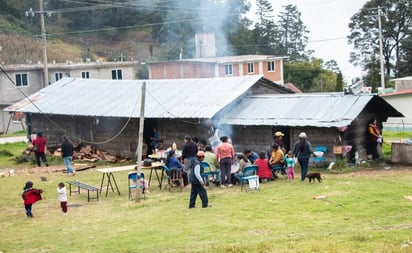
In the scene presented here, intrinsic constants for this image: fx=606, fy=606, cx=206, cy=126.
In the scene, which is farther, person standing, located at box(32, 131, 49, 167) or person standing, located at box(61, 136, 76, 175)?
person standing, located at box(32, 131, 49, 167)

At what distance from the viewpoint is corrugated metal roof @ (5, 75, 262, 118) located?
26344 mm

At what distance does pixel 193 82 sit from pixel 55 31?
52284 millimetres

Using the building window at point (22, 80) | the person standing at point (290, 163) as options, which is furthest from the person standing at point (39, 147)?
the building window at point (22, 80)

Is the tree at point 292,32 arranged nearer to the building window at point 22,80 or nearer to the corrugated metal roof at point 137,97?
the building window at point 22,80

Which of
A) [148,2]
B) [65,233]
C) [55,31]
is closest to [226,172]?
[65,233]

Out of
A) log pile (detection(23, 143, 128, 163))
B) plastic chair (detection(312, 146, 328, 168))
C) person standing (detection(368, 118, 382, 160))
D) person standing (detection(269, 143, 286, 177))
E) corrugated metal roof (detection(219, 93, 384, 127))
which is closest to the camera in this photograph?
person standing (detection(269, 143, 286, 177))

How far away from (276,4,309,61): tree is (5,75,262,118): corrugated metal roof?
48.3m

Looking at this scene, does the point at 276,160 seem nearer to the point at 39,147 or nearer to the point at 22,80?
the point at 39,147

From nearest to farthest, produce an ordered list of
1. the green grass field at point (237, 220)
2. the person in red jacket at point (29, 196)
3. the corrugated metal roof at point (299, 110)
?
the green grass field at point (237, 220) → the person in red jacket at point (29, 196) → the corrugated metal roof at point (299, 110)

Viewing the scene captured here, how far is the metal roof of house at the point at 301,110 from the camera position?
74.1 ft

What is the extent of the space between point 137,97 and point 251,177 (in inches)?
503

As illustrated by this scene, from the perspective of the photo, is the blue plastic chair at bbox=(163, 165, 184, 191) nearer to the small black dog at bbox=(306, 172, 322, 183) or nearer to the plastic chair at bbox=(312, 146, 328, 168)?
the small black dog at bbox=(306, 172, 322, 183)

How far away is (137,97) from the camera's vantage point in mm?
29750

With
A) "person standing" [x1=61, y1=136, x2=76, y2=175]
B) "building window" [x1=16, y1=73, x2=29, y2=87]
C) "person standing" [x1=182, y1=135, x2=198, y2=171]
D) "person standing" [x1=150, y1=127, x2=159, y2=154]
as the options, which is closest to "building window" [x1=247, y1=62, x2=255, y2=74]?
"building window" [x1=16, y1=73, x2=29, y2=87]
